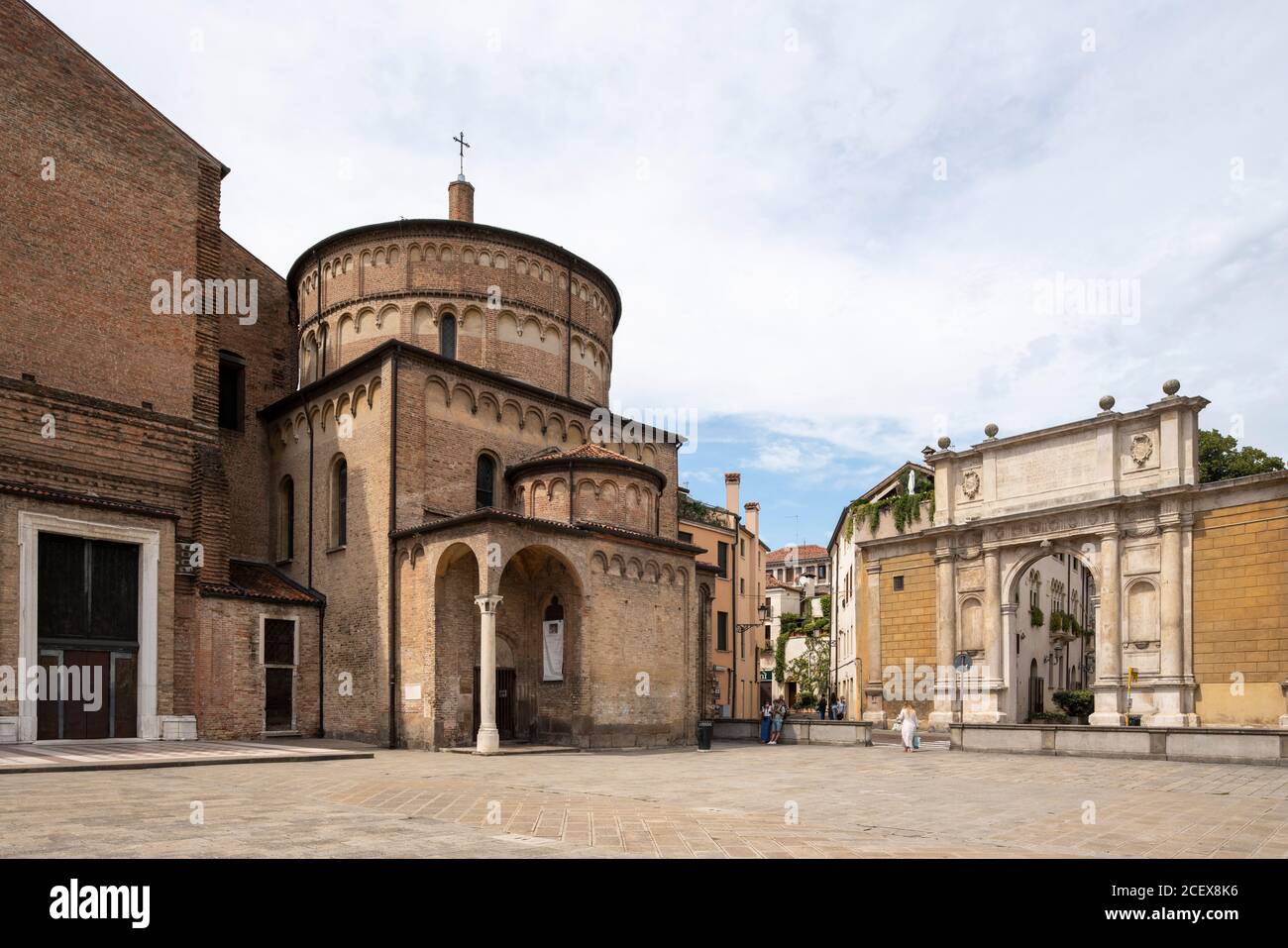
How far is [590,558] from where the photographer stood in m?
25.0

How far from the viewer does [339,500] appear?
27.3 metres

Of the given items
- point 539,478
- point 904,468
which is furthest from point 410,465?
point 904,468

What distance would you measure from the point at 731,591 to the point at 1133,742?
89.2 ft

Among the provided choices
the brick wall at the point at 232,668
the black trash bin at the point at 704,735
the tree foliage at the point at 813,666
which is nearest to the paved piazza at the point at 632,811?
the black trash bin at the point at 704,735

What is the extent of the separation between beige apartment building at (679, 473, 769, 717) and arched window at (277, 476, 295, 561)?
63.7 ft

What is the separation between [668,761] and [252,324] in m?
19.9

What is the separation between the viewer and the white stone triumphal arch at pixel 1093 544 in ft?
96.0

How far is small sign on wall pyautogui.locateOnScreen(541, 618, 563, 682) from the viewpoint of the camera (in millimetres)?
25172

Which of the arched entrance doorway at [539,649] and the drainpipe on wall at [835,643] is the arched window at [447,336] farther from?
the drainpipe on wall at [835,643]

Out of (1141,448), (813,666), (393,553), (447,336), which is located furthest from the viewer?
(813,666)

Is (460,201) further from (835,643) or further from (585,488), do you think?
A: (835,643)

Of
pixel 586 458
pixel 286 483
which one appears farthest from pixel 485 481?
pixel 286 483

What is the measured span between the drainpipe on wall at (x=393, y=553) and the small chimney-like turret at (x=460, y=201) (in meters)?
8.90

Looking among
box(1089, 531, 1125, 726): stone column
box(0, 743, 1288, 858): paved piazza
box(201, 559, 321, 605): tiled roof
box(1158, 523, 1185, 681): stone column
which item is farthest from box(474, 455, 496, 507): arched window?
box(1158, 523, 1185, 681): stone column
